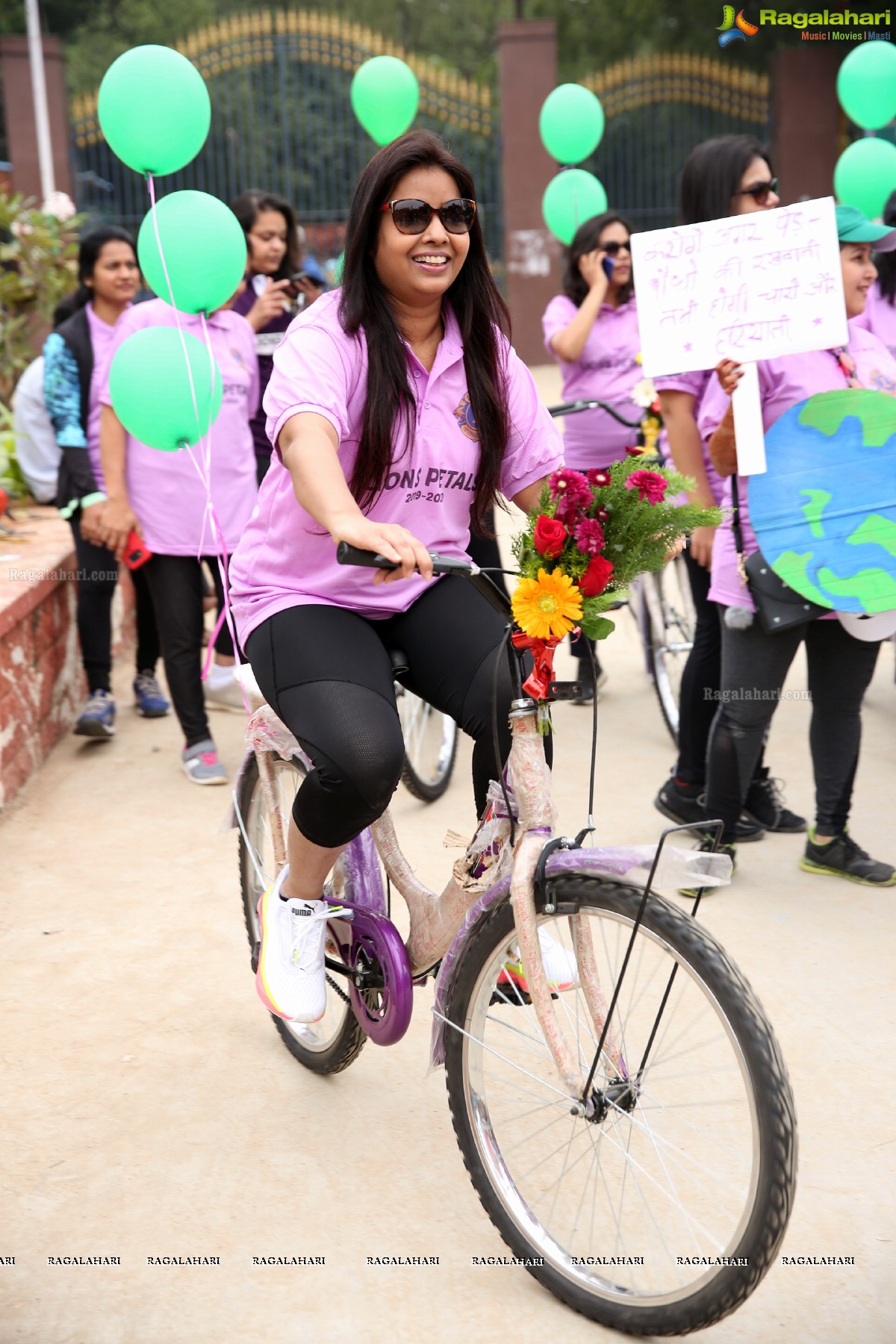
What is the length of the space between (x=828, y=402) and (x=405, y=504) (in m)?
1.50

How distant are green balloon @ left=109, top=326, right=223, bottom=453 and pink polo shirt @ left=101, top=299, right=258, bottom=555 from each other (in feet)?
2.83

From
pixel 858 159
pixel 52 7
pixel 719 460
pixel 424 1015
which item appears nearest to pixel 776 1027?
pixel 424 1015

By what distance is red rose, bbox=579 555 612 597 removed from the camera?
2.02 meters

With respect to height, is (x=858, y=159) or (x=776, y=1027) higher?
(x=858, y=159)

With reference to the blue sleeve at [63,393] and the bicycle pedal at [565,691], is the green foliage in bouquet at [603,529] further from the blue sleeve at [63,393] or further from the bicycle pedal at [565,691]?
the blue sleeve at [63,393]

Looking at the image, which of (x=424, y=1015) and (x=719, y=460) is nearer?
(x=424, y=1015)

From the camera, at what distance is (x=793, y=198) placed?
55.1 ft

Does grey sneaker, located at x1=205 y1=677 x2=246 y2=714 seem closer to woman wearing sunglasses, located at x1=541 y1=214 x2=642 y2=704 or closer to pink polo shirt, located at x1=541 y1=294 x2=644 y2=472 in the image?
woman wearing sunglasses, located at x1=541 y1=214 x2=642 y2=704

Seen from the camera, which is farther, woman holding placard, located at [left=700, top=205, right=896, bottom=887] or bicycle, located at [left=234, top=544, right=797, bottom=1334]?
woman holding placard, located at [left=700, top=205, right=896, bottom=887]

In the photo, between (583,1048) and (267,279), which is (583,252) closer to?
(267,279)

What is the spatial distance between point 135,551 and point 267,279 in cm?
133

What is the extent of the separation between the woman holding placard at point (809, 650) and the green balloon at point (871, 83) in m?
3.85

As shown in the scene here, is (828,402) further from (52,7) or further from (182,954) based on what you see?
(52,7)

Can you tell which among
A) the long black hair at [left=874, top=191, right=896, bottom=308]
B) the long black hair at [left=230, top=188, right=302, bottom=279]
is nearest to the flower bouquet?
the long black hair at [left=874, top=191, right=896, bottom=308]
